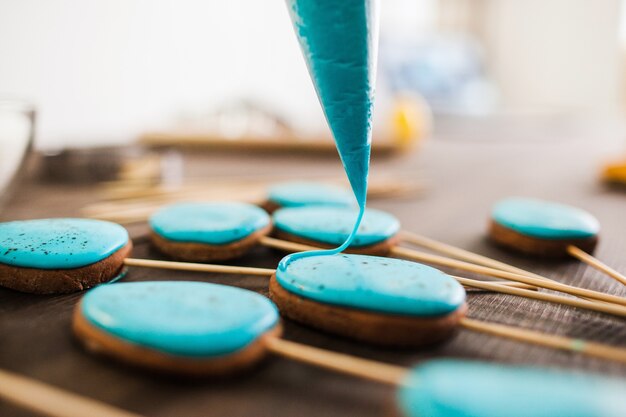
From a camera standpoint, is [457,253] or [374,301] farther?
[457,253]

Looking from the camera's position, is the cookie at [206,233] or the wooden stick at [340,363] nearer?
the wooden stick at [340,363]

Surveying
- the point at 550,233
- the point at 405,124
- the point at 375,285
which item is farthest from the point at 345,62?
the point at 405,124

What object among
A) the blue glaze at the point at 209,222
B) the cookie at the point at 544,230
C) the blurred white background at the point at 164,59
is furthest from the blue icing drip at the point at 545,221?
the blurred white background at the point at 164,59

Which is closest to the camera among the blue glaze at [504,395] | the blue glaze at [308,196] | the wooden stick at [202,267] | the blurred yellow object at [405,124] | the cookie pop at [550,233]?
the blue glaze at [504,395]

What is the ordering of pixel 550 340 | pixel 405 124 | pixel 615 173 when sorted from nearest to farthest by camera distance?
1. pixel 550 340
2. pixel 615 173
3. pixel 405 124

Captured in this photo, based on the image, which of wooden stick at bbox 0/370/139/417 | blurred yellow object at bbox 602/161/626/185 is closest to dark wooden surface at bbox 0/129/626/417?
wooden stick at bbox 0/370/139/417

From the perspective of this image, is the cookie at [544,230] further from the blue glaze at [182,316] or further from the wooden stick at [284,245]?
the blue glaze at [182,316]

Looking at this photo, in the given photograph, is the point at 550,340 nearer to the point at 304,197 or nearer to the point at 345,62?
the point at 345,62
